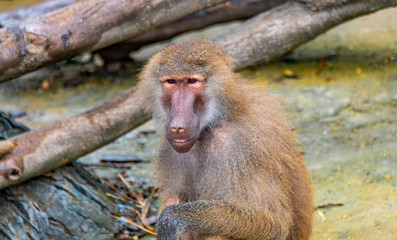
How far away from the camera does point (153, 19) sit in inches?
217

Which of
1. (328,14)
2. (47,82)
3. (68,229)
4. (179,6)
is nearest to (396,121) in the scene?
(328,14)

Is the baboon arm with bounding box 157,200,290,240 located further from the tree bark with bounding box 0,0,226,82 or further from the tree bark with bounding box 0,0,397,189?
the tree bark with bounding box 0,0,226,82

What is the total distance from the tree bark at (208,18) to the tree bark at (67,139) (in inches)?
106

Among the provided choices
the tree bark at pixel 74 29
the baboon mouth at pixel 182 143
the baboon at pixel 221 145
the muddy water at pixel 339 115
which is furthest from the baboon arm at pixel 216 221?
the tree bark at pixel 74 29

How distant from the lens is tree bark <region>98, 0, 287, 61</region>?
25.5 ft

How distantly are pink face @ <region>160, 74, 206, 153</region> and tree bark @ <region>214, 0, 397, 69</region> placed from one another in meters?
2.31

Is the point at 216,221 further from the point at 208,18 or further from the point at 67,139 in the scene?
the point at 208,18

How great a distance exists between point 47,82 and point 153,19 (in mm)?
3480

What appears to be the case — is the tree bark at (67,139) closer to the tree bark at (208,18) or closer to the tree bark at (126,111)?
the tree bark at (126,111)

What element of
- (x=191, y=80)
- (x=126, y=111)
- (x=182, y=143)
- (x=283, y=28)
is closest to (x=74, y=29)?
(x=126, y=111)

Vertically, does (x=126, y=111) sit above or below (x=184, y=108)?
below

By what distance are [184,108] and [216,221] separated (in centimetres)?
74

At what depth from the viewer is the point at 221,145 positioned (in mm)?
4047

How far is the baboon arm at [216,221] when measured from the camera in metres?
3.87
